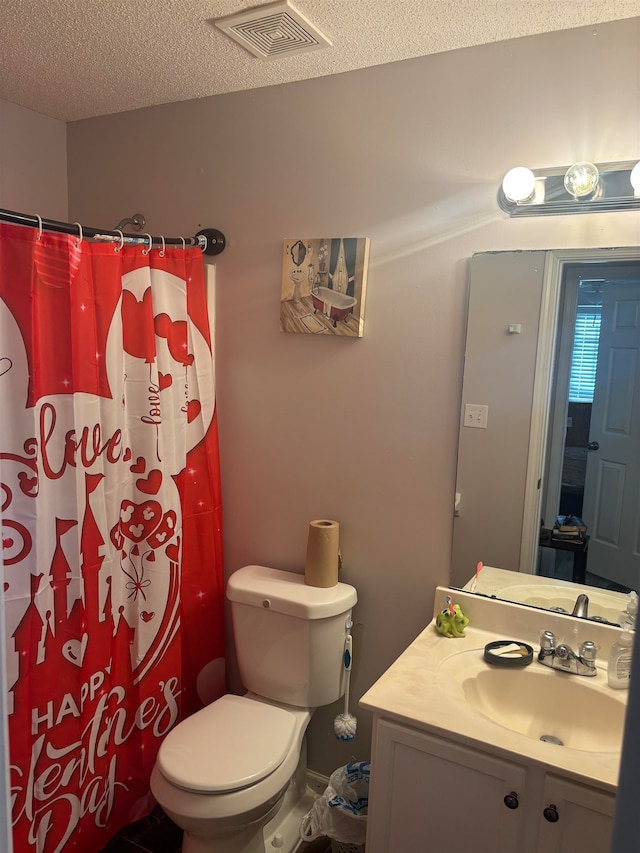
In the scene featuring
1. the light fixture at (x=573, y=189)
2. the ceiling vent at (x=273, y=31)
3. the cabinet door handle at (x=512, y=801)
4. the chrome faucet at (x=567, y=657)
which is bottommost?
the cabinet door handle at (x=512, y=801)

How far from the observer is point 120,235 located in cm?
191

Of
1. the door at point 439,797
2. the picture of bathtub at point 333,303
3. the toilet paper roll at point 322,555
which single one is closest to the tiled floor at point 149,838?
the door at point 439,797

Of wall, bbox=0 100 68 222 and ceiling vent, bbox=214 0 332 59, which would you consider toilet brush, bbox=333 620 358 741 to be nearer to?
ceiling vent, bbox=214 0 332 59

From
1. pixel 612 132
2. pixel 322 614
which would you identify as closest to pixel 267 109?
pixel 612 132

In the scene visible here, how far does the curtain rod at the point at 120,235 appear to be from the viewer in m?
1.63

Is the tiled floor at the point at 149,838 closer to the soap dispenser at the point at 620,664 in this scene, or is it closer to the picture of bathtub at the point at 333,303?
the soap dispenser at the point at 620,664

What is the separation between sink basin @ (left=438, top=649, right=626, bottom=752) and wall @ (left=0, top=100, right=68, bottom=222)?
2.16 m

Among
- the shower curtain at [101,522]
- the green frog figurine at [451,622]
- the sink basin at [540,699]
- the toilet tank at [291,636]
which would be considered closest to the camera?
the sink basin at [540,699]

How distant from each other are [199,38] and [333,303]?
809mm

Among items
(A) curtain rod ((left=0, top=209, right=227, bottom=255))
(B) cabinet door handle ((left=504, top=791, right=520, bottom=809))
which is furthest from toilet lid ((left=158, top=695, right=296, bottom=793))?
(A) curtain rod ((left=0, top=209, right=227, bottom=255))

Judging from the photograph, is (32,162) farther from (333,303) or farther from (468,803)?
(468,803)

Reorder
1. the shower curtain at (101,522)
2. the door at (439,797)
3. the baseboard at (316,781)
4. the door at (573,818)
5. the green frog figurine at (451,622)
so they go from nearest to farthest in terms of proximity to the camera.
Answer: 1. the door at (573,818)
2. the door at (439,797)
3. the shower curtain at (101,522)
4. the green frog figurine at (451,622)
5. the baseboard at (316,781)

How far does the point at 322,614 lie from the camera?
6.41ft

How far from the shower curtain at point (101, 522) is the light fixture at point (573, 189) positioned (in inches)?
41.5
